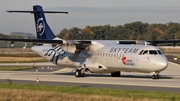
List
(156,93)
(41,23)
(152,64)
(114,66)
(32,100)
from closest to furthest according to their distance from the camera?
(32,100) < (156,93) < (152,64) < (114,66) < (41,23)

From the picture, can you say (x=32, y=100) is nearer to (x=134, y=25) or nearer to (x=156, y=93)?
(x=156, y=93)

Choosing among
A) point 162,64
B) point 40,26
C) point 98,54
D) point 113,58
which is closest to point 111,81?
point 162,64

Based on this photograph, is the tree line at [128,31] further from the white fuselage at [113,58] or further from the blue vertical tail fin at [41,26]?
the white fuselage at [113,58]

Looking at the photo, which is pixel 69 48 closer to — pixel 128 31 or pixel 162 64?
pixel 162 64

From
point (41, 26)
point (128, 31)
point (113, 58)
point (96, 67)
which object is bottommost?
point (96, 67)

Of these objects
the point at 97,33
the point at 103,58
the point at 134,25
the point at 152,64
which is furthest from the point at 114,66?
the point at 134,25

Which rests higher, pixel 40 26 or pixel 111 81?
pixel 40 26

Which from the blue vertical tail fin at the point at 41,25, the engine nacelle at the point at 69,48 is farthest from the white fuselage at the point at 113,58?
the blue vertical tail fin at the point at 41,25

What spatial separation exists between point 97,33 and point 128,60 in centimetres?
8866

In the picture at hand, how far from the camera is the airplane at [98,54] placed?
30.0m

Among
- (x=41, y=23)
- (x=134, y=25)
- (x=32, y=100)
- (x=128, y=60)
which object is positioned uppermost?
(x=134, y=25)

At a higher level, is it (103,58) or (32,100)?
(103,58)

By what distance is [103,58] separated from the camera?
33438 millimetres

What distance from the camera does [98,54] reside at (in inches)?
1341
